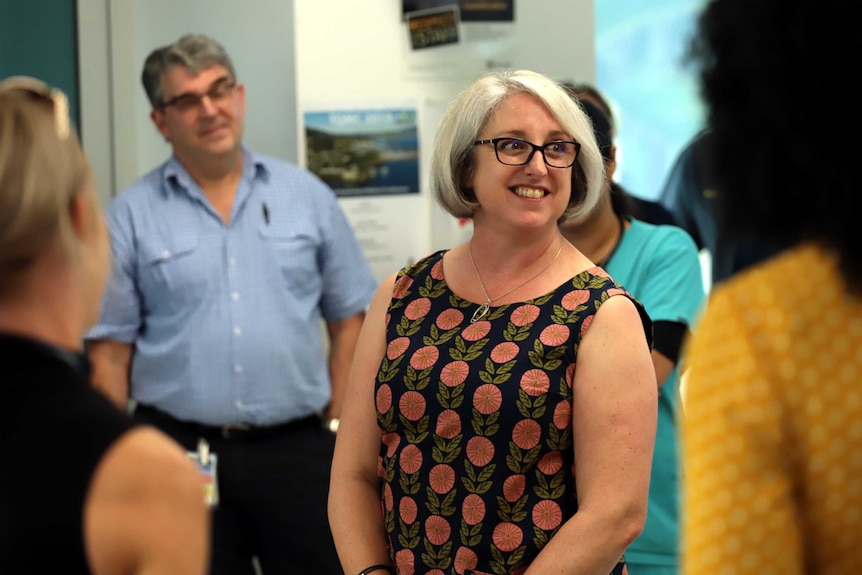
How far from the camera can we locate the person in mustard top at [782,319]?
87 centimetres

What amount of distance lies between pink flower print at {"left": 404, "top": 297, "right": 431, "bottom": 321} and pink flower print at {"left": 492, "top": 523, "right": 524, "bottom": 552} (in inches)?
17.4

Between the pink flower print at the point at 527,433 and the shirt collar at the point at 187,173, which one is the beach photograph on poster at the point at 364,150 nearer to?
the shirt collar at the point at 187,173

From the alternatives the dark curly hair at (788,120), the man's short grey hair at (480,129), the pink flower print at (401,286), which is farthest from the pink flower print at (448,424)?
the dark curly hair at (788,120)

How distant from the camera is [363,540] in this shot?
6.97ft

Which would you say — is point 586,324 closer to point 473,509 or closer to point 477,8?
point 473,509

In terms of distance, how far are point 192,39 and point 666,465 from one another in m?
2.02

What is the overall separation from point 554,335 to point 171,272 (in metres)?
1.71

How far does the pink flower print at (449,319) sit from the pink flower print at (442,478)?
0.87ft

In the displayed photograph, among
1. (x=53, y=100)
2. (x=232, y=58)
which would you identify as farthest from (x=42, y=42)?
(x=53, y=100)

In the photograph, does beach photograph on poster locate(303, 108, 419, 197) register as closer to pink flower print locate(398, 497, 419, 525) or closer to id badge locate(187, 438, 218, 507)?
id badge locate(187, 438, 218, 507)

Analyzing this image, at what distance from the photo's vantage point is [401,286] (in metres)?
2.21

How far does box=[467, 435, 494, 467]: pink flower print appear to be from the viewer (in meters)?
1.95

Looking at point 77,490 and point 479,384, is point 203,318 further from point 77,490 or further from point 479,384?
point 77,490

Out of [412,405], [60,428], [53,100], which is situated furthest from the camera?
[412,405]
